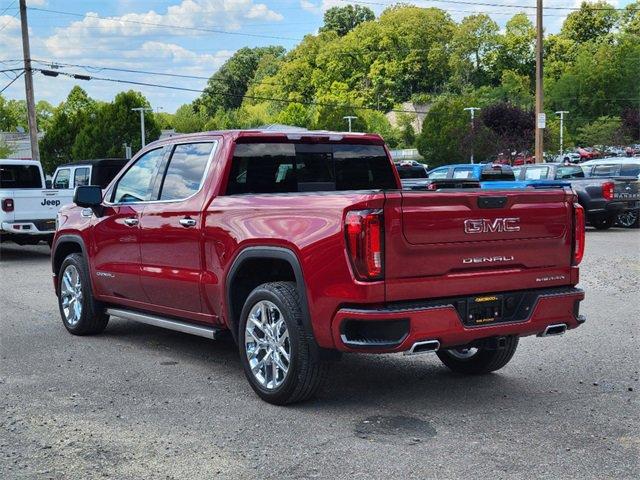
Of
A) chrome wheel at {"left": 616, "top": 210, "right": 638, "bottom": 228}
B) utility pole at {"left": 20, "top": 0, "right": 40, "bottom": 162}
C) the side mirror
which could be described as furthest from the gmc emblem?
utility pole at {"left": 20, "top": 0, "right": 40, "bottom": 162}

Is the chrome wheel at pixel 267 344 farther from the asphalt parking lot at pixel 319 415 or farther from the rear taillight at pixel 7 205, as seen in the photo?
the rear taillight at pixel 7 205

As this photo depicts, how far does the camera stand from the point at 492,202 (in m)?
5.43

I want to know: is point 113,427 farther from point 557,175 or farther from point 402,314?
point 557,175

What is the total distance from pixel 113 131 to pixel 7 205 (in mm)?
54458

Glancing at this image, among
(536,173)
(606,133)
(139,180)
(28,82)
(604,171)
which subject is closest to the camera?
(139,180)

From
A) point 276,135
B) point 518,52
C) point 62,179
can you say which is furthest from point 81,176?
point 518,52

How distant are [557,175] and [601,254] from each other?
27.0 ft

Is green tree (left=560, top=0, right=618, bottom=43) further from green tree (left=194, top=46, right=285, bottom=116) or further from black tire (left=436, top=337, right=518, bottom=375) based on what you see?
black tire (left=436, top=337, right=518, bottom=375)

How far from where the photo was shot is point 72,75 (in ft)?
112

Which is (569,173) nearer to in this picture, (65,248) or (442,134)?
(65,248)

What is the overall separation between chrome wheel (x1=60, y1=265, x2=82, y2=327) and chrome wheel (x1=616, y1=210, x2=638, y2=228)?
53.7 ft

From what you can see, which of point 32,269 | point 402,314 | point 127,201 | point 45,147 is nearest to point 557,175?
point 32,269

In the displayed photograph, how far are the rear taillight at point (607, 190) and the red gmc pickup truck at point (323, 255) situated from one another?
14.5 metres

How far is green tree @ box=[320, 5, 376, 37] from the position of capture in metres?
151
